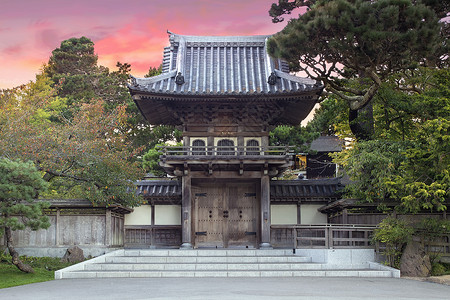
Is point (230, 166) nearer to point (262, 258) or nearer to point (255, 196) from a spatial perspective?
point (255, 196)

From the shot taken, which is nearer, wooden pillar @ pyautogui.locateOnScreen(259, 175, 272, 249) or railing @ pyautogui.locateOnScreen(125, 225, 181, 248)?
wooden pillar @ pyautogui.locateOnScreen(259, 175, 272, 249)

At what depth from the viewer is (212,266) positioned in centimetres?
1808

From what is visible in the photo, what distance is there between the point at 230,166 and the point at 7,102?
985 cm

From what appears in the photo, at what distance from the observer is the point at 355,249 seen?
1958 cm

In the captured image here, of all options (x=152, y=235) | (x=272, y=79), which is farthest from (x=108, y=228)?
(x=272, y=79)

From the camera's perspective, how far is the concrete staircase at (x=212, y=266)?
55.2ft

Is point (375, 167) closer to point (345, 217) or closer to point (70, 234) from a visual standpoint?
point (345, 217)

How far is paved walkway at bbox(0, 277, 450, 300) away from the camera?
40.5 feet

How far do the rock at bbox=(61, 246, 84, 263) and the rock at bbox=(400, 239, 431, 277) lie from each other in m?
11.9

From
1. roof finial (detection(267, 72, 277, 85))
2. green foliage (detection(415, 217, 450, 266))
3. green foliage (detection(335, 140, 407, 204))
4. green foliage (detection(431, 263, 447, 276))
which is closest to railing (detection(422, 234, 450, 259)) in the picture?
green foliage (detection(415, 217, 450, 266))

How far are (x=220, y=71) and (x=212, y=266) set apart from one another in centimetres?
1066

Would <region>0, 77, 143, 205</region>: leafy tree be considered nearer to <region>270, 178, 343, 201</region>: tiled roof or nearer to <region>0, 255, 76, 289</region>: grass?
<region>0, 255, 76, 289</region>: grass

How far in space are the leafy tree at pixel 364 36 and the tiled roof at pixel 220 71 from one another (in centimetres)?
213

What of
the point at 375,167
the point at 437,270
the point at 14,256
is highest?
the point at 375,167
